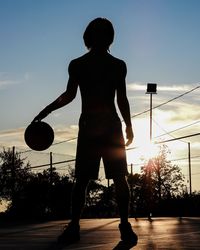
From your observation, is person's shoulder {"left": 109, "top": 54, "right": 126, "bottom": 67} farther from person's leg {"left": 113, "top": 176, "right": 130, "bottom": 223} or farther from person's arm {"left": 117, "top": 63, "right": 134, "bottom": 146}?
person's leg {"left": 113, "top": 176, "right": 130, "bottom": 223}

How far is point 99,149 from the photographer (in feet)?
14.3

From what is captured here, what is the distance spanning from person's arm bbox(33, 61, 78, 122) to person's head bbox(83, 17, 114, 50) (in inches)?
12.8

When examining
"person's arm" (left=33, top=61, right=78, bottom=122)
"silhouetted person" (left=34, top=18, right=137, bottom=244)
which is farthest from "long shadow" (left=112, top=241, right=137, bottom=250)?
"person's arm" (left=33, top=61, right=78, bottom=122)

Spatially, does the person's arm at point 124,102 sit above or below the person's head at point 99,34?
below

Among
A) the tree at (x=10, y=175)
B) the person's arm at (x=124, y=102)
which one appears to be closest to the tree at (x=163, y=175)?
the tree at (x=10, y=175)

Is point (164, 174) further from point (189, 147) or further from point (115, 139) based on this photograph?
point (115, 139)

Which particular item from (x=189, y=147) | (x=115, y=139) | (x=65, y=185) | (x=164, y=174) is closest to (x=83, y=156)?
(x=115, y=139)

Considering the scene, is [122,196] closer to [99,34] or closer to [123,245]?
[123,245]

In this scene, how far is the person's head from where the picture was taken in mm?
4465

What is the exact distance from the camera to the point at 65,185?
51312mm

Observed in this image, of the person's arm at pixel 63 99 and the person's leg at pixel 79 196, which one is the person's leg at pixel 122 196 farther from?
the person's arm at pixel 63 99

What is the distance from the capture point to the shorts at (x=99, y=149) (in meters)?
4.36

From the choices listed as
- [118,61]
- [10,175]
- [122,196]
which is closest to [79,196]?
[122,196]

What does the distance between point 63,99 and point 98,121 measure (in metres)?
0.42
